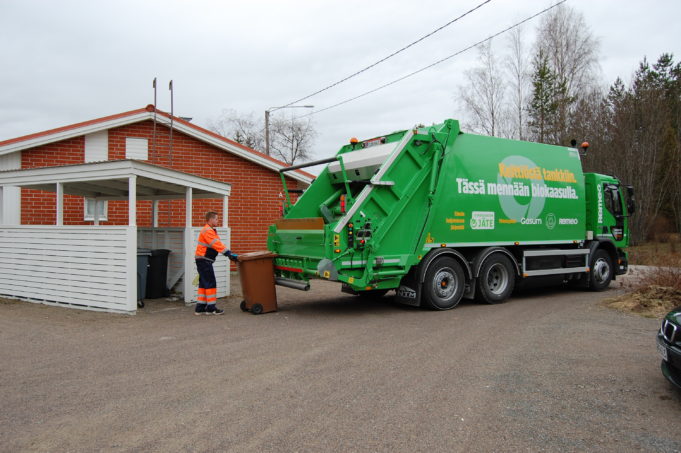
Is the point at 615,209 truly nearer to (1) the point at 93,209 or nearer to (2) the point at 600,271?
(2) the point at 600,271

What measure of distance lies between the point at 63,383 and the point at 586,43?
105ft

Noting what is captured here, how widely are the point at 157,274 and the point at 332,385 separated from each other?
6.01 meters

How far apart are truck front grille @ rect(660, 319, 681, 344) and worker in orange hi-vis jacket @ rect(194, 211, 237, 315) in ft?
19.5

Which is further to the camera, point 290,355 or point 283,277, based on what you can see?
point 283,277

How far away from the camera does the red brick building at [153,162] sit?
38.1 feet

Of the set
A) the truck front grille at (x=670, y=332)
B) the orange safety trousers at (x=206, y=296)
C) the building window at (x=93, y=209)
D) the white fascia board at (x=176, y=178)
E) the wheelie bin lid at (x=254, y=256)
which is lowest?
the orange safety trousers at (x=206, y=296)

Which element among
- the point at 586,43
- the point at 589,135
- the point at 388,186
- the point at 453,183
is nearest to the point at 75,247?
the point at 388,186

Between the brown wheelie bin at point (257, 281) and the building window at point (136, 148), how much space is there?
612 cm

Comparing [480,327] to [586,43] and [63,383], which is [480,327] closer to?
[63,383]

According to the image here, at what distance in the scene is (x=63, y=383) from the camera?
4.63 meters

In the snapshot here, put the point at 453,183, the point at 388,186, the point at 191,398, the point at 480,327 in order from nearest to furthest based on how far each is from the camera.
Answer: the point at 191,398
the point at 480,327
the point at 388,186
the point at 453,183

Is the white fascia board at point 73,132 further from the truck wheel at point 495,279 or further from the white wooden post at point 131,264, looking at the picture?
the truck wheel at point 495,279

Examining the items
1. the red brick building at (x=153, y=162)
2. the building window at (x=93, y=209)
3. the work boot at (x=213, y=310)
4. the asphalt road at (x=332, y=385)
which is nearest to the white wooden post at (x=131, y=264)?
the asphalt road at (x=332, y=385)

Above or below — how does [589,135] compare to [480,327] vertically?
above
